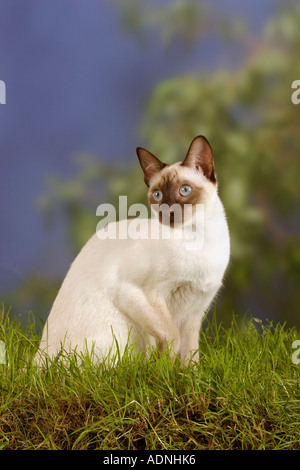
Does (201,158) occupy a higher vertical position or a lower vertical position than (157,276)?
higher

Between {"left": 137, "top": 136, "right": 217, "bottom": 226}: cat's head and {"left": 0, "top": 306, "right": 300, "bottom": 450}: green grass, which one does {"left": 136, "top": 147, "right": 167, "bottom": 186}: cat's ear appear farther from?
{"left": 0, "top": 306, "right": 300, "bottom": 450}: green grass

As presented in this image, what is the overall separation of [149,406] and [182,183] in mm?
624

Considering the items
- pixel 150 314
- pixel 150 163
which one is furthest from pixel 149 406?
pixel 150 163

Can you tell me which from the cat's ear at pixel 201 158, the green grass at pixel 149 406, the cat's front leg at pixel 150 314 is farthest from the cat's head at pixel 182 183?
the green grass at pixel 149 406

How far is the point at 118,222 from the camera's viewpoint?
2162 millimetres

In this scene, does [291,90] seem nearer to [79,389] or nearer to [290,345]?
[290,345]

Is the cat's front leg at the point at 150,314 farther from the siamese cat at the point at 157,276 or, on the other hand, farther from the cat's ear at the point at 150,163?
the cat's ear at the point at 150,163

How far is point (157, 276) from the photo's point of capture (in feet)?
6.46

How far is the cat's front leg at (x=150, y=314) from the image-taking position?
1.94 meters

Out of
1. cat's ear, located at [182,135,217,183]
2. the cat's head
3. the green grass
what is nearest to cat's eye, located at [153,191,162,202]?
the cat's head

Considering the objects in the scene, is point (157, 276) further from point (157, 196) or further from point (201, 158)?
point (201, 158)

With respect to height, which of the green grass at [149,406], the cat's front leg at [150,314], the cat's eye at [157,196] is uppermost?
the cat's eye at [157,196]
